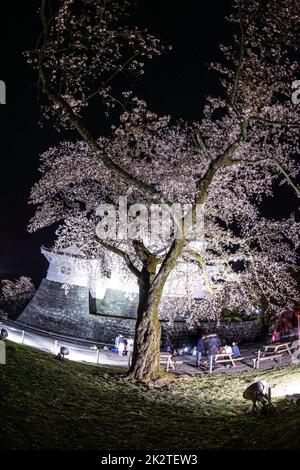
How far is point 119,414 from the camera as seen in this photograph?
841 cm

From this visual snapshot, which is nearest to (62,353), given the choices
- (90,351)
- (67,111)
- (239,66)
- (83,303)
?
(90,351)

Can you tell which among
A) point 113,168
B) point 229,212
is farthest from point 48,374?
point 229,212

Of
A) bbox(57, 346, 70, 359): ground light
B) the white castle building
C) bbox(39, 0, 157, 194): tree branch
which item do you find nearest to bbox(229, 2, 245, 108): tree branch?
bbox(39, 0, 157, 194): tree branch

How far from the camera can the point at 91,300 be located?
1148 inches

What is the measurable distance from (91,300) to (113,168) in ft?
62.8

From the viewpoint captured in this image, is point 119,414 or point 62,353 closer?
point 119,414

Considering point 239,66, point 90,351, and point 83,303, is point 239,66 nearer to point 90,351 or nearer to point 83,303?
point 90,351

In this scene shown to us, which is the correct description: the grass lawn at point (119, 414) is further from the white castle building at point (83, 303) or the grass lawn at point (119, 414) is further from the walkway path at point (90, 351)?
the white castle building at point (83, 303)

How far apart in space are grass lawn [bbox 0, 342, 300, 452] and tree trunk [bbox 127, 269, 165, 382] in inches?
32.0

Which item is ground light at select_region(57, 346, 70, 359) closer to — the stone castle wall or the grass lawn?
the grass lawn

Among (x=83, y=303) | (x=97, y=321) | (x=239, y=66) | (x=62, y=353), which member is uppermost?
(x=239, y=66)

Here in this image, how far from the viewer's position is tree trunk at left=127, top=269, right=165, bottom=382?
40.3 ft

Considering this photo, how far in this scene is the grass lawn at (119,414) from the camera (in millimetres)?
6312

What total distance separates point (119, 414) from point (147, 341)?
13.4 ft
